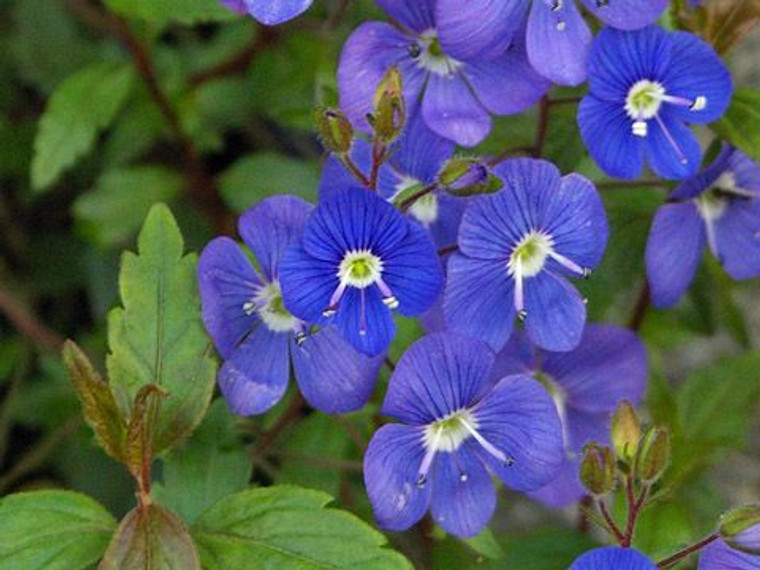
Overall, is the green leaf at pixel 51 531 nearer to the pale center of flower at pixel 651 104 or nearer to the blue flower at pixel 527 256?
the blue flower at pixel 527 256

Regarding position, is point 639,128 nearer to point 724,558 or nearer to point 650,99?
point 650,99

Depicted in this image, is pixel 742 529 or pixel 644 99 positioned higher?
pixel 644 99

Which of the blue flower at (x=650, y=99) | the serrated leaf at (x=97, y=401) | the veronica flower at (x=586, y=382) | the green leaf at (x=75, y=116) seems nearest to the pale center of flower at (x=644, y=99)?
the blue flower at (x=650, y=99)

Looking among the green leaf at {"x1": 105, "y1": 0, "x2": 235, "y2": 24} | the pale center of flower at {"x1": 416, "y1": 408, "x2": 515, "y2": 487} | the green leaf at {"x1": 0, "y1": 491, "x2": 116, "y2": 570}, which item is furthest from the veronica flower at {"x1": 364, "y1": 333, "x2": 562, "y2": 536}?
the green leaf at {"x1": 105, "y1": 0, "x2": 235, "y2": 24}

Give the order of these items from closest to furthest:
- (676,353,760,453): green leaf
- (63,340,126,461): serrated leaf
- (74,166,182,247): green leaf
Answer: (63,340,126,461): serrated leaf
(676,353,760,453): green leaf
(74,166,182,247): green leaf

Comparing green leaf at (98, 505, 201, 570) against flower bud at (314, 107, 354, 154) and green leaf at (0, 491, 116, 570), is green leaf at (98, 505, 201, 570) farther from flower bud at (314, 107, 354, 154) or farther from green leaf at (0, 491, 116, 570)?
flower bud at (314, 107, 354, 154)

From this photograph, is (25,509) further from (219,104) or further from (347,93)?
(219,104)

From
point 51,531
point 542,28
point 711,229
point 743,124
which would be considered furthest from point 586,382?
point 51,531
